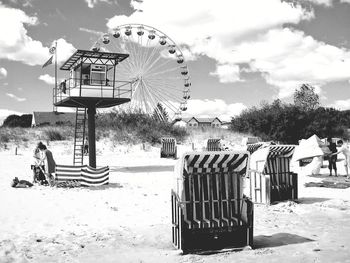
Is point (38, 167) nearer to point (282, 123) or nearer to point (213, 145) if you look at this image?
point (213, 145)

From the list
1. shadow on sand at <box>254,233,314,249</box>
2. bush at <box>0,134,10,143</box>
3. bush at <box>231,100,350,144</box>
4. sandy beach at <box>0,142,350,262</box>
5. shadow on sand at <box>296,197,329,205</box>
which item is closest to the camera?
sandy beach at <box>0,142,350,262</box>

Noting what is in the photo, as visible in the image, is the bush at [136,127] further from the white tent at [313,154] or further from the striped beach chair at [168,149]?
the white tent at [313,154]

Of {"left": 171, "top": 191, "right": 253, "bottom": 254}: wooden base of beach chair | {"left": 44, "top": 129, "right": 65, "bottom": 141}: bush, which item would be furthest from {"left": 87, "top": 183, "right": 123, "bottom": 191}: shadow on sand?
{"left": 44, "top": 129, "right": 65, "bottom": 141}: bush

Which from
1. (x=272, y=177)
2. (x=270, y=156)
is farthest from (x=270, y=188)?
(x=270, y=156)

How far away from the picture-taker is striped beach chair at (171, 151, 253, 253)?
7.16m

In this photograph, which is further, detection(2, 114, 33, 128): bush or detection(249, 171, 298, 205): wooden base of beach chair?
detection(2, 114, 33, 128): bush

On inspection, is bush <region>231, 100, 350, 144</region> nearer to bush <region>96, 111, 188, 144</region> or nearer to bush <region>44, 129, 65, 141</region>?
bush <region>96, 111, 188, 144</region>

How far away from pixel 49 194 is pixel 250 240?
297 inches

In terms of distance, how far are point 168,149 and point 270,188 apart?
1868 centimetres

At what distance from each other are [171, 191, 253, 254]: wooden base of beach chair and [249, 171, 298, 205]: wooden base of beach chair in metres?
4.28

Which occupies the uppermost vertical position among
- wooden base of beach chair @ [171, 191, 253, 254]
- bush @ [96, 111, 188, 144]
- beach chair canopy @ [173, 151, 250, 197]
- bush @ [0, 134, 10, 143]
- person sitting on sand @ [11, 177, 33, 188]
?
bush @ [96, 111, 188, 144]

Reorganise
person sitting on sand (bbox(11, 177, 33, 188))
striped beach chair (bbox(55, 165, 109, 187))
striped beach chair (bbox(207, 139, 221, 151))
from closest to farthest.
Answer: person sitting on sand (bbox(11, 177, 33, 188))
striped beach chair (bbox(55, 165, 109, 187))
striped beach chair (bbox(207, 139, 221, 151))

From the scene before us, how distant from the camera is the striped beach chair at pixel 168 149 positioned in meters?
30.0

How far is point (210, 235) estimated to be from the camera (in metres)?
7.28
